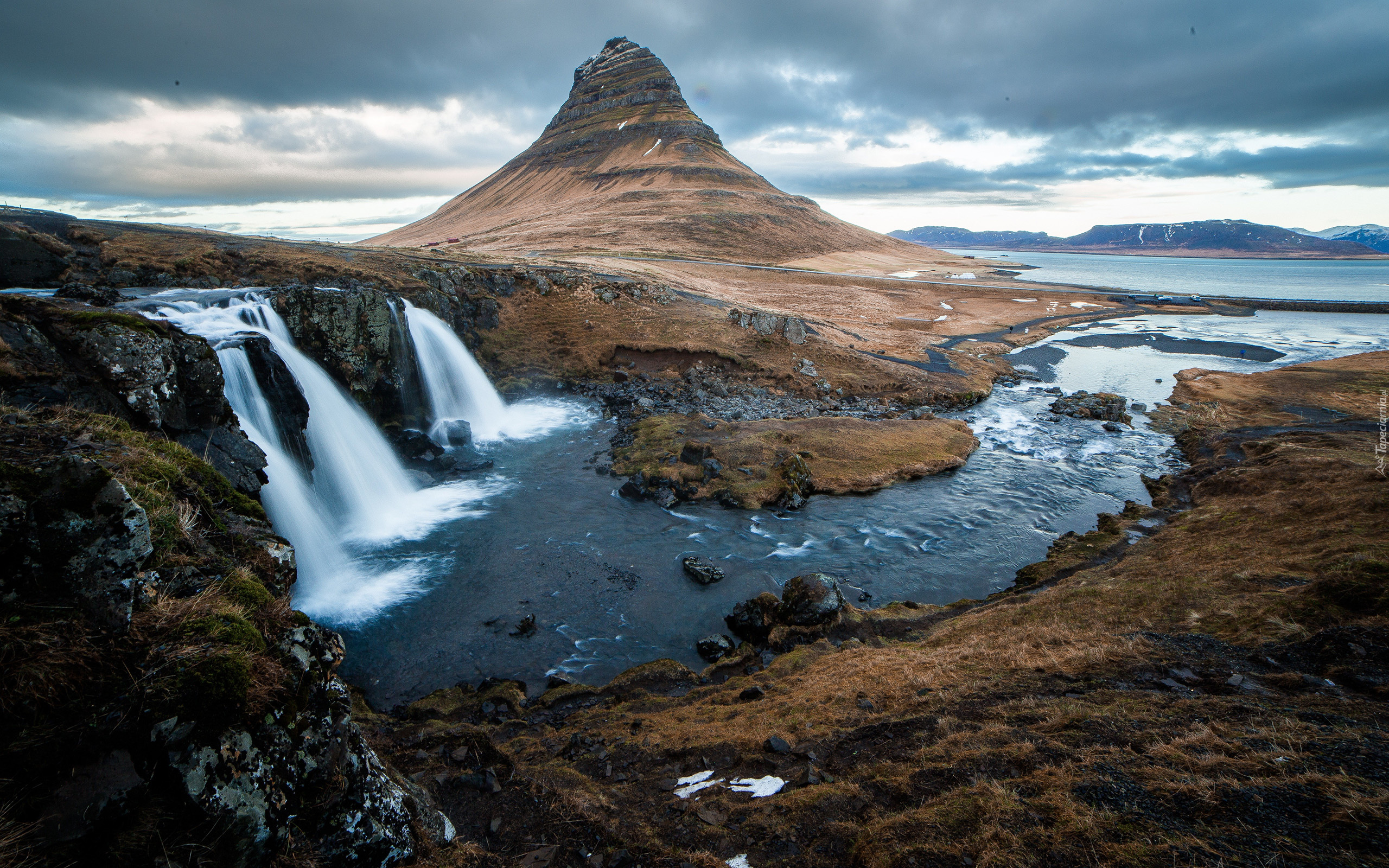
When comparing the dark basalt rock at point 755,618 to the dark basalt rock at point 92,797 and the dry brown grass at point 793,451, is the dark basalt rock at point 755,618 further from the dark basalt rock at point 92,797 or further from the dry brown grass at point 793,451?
the dark basalt rock at point 92,797

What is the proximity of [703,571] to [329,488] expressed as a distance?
692 inches

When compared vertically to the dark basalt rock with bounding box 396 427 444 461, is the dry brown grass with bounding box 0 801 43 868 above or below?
above

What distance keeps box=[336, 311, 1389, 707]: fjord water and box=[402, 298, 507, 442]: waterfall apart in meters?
4.21

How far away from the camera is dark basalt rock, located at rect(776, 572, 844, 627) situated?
17672 mm

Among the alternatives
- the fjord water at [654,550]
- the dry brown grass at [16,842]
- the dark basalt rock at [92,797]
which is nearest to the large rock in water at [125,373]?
the fjord water at [654,550]

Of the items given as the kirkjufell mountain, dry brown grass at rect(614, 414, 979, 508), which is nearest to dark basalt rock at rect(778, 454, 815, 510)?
dry brown grass at rect(614, 414, 979, 508)

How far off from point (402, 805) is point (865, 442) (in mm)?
29924

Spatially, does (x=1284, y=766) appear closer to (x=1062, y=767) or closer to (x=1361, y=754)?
(x=1361, y=754)

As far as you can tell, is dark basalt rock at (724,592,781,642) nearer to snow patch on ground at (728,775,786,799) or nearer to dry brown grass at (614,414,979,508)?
snow patch on ground at (728,775,786,799)

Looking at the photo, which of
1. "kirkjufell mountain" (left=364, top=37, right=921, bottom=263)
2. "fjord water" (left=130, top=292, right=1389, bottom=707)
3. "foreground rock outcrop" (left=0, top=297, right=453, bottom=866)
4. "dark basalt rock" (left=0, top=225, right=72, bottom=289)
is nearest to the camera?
"foreground rock outcrop" (left=0, top=297, right=453, bottom=866)

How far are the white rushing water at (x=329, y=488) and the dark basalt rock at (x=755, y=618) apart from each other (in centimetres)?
1107

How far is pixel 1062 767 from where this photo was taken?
8.11 m

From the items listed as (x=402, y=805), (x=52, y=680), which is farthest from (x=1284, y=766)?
(x=52, y=680)

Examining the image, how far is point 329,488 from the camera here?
83.0ft
